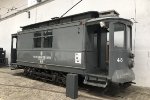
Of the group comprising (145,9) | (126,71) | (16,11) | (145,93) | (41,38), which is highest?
(16,11)

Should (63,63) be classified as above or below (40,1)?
below

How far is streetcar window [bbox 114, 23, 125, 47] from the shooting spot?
328 inches

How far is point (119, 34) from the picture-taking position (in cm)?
858

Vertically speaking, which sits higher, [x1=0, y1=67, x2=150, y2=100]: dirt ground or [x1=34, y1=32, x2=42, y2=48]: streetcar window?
[x1=34, y1=32, x2=42, y2=48]: streetcar window

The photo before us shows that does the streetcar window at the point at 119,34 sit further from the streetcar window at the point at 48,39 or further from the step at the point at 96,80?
the streetcar window at the point at 48,39

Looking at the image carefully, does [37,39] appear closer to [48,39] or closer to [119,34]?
[48,39]

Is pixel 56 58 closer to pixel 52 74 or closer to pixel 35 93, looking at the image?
pixel 52 74

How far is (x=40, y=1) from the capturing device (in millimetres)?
17703

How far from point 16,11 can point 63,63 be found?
43.6ft

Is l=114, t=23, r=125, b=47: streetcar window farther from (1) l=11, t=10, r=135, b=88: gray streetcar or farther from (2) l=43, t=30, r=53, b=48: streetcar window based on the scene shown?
(2) l=43, t=30, r=53, b=48: streetcar window

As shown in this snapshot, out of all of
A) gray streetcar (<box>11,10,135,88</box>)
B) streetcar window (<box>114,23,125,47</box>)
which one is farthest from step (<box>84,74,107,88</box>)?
streetcar window (<box>114,23,125,47</box>)

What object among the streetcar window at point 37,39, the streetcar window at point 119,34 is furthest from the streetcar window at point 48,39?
the streetcar window at point 119,34

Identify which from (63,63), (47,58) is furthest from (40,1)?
(63,63)

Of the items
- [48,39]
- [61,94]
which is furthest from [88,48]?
[48,39]
